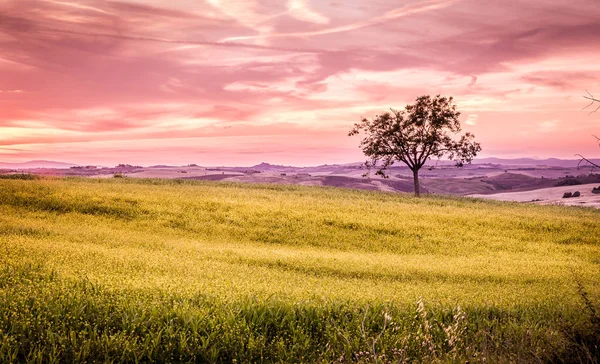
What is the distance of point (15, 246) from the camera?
47.7ft

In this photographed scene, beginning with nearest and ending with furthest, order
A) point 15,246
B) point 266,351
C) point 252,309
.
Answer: point 266,351 < point 252,309 < point 15,246

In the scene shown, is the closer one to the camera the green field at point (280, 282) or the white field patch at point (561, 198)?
the green field at point (280, 282)

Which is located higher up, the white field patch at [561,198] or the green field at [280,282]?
the green field at [280,282]

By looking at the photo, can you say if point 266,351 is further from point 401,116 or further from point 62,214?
point 401,116

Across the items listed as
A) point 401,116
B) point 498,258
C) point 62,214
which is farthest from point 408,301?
point 401,116

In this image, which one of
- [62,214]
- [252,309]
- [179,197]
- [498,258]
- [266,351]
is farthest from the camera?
[179,197]

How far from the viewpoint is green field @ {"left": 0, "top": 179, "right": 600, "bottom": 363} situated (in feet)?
25.8

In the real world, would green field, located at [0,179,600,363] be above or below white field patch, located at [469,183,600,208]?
above

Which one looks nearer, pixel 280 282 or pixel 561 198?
pixel 280 282

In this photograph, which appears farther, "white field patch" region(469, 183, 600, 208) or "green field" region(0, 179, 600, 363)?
"white field patch" region(469, 183, 600, 208)

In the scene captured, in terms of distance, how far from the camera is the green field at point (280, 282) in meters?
7.88

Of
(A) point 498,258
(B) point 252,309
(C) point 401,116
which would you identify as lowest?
(A) point 498,258

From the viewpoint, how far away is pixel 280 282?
13.0 meters

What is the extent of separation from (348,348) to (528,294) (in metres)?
7.82
